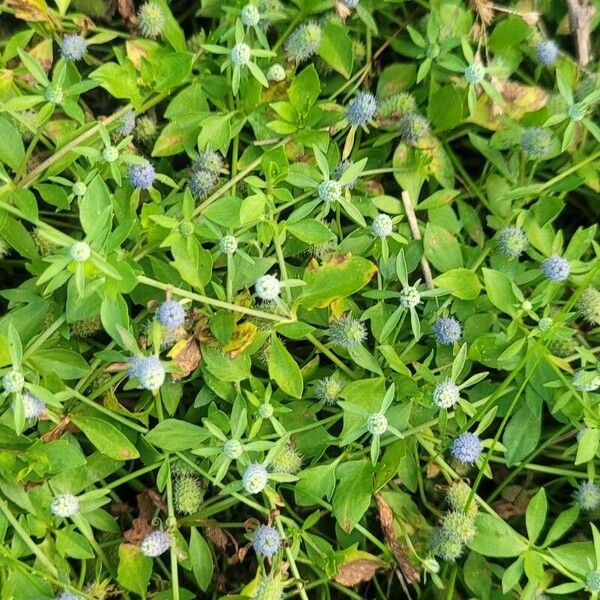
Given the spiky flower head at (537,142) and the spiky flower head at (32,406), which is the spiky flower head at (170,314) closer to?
the spiky flower head at (32,406)

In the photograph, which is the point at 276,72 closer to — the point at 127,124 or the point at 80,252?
the point at 127,124

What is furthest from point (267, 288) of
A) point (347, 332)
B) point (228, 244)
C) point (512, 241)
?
point (512, 241)

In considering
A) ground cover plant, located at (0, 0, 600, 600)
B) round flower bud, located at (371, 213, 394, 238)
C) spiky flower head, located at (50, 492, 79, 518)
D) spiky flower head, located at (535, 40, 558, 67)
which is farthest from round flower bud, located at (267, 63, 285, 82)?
spiky flower head, located at (50, 492, 79, 518)

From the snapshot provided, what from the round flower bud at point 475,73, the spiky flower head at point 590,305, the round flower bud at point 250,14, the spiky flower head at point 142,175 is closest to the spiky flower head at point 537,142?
the round flower bud at point 475,73

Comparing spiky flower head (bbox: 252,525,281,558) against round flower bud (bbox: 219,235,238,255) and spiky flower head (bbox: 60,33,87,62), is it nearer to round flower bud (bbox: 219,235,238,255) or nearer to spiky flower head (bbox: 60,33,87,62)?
round flower bud (bbox: 219,235,238,255)

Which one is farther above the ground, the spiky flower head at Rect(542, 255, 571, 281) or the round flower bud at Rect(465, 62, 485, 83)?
the round flower bud at Rect(465, 62, 485, 83)

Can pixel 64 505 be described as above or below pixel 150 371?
below

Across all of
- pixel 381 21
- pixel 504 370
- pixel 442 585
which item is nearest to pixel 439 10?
pixel 381 21

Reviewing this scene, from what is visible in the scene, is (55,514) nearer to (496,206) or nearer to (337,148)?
(337,148)
